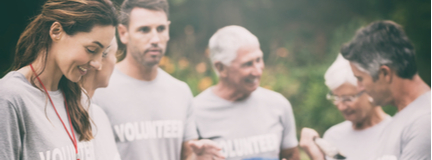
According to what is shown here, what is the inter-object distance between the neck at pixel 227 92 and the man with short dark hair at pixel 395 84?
106 cm

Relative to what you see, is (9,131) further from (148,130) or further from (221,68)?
(221,68)

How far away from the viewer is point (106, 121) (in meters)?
2.39

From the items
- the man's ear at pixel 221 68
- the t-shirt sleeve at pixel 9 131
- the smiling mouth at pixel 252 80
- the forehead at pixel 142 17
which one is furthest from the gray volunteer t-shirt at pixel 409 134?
the t-shirt sleeve at pixel 9 131

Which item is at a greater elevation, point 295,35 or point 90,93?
point 295,35

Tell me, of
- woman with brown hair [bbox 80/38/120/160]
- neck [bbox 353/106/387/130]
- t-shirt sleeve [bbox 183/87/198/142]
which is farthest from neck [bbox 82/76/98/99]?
neck [bbox 353/106/387/130]

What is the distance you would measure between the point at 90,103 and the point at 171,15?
939 mm

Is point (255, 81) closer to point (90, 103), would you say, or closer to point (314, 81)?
point (314, 81)

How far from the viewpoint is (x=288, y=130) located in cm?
312

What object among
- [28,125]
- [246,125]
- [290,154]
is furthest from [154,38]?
[290,154]

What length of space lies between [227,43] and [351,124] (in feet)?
4.48

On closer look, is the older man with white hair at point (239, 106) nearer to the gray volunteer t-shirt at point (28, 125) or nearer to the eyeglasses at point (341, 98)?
the eyeglasses at point (341, 98)

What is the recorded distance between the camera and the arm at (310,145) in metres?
3.16

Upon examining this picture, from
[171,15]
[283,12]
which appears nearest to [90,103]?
[171,15]

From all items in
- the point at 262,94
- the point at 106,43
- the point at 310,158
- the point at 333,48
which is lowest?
the point at 310,158
